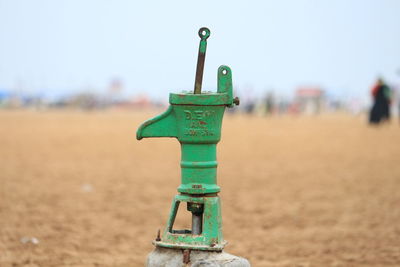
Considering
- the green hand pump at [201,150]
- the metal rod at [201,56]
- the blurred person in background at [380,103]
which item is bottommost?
the green hand pump at [201,150]

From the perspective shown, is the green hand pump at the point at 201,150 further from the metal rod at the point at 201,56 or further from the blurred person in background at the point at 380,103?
the blurred person in background at the point at 380,103

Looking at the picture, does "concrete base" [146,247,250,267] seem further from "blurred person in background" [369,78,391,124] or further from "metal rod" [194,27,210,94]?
"blurred person in background" [369,78,391,124]

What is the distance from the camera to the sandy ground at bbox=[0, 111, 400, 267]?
646cm

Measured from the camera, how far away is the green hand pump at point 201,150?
4.13 meters

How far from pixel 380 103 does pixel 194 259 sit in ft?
66.1

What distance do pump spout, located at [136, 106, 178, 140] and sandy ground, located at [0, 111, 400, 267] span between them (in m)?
1.79

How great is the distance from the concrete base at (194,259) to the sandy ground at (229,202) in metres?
1.73

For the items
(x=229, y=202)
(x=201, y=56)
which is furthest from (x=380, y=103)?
(x=201, y=56)

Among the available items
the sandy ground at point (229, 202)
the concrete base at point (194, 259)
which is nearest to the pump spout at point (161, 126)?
the concrete base at point (194, 259)

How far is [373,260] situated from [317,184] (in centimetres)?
586

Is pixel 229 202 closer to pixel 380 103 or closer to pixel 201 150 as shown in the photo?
pixel 201 150

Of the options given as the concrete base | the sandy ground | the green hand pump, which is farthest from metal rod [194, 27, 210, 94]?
the sandy ground

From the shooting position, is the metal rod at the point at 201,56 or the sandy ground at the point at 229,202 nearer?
the metal rod at the point at 201,56

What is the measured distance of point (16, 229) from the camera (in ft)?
23.8
